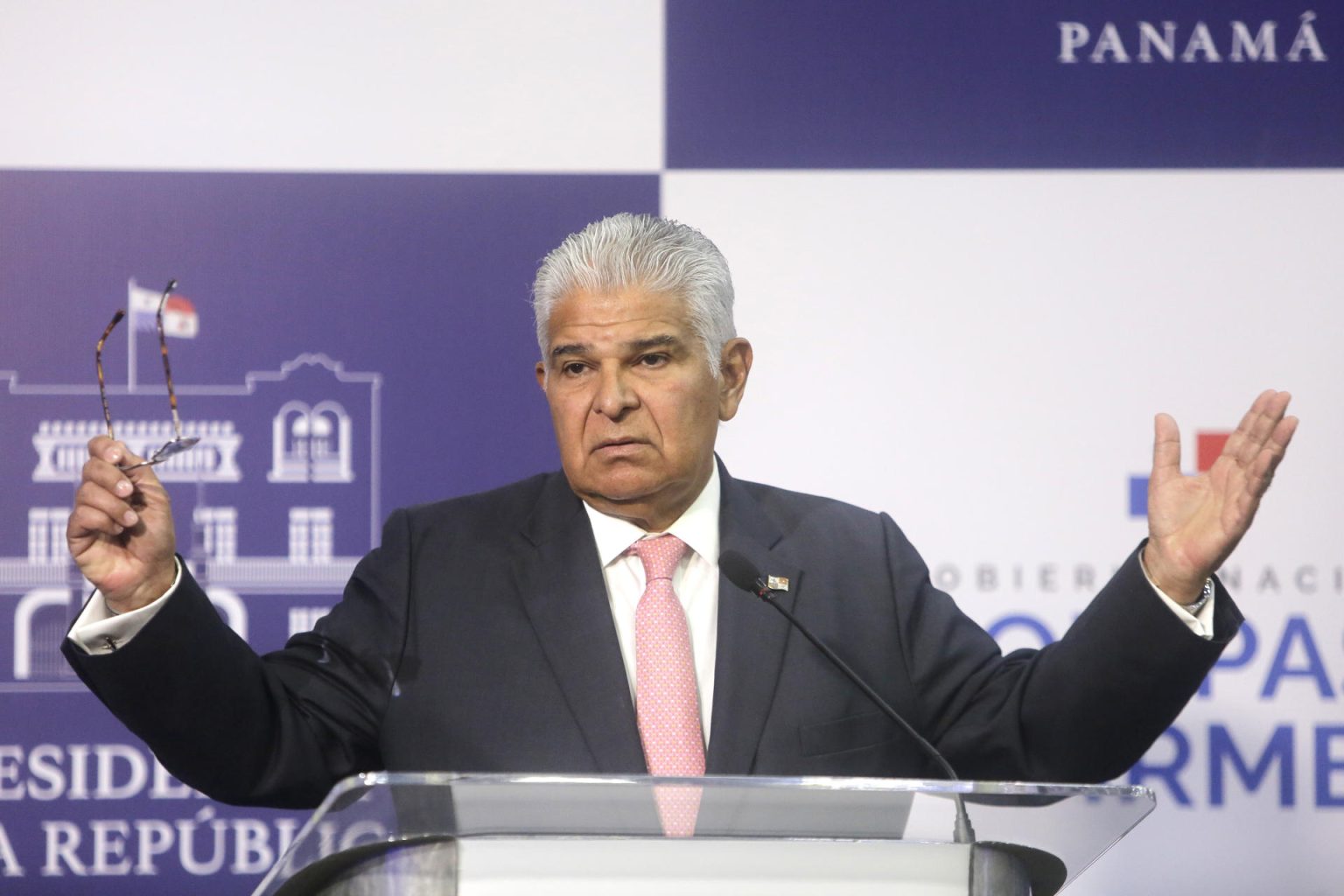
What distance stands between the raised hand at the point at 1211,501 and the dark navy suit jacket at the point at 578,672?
48 millimetres

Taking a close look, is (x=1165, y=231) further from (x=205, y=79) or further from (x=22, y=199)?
(x=22, y=199)

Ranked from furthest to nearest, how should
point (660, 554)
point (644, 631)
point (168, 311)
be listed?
point (168, 311) < point (660, 554) < point (644, 631)

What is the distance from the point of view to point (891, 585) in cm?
231

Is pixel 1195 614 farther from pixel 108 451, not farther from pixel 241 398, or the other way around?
pixel 241 398

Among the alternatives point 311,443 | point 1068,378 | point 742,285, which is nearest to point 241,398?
point 311,443

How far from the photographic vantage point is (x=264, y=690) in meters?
2.01

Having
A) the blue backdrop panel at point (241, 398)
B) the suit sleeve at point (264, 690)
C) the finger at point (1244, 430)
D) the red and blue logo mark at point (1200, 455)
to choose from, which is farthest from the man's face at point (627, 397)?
the red and blue logo mark at point (1200, 455)

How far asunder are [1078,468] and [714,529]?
1157mm

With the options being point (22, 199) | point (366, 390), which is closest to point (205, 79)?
point (22, 199)

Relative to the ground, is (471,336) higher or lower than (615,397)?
higher

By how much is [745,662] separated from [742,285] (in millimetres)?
1217

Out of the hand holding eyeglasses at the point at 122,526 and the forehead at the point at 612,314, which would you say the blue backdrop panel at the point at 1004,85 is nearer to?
the forehead at the point at 612,314

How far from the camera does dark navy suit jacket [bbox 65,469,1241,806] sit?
1.90 meters

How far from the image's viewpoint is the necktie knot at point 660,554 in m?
2.20
